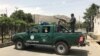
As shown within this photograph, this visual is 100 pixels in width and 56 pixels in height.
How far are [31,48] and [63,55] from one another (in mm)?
4053

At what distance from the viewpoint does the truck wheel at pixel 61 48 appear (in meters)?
15.0

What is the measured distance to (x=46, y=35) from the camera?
51.6ft

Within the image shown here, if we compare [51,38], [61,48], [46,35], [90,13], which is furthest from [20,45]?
[90,13]

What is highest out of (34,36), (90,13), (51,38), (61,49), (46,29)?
(90,13)

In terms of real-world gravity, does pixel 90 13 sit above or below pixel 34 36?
above

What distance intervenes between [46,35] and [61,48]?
55.7 inches

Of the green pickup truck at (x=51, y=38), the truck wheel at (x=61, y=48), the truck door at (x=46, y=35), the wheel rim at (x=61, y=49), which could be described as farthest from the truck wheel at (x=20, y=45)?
the wheel rim at (x=61, y=49)

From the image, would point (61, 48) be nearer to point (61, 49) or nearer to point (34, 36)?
point (61, 49)

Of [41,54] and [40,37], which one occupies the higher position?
[40,37]

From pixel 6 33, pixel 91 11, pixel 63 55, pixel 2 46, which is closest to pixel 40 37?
pixel 63 55

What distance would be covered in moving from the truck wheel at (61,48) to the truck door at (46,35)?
726mm

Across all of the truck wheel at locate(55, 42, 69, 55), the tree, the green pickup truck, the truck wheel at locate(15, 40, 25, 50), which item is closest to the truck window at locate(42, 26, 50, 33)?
the green pickup truck

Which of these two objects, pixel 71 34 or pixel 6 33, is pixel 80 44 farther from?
pixel 6 33

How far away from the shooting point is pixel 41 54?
1514 centimetres
